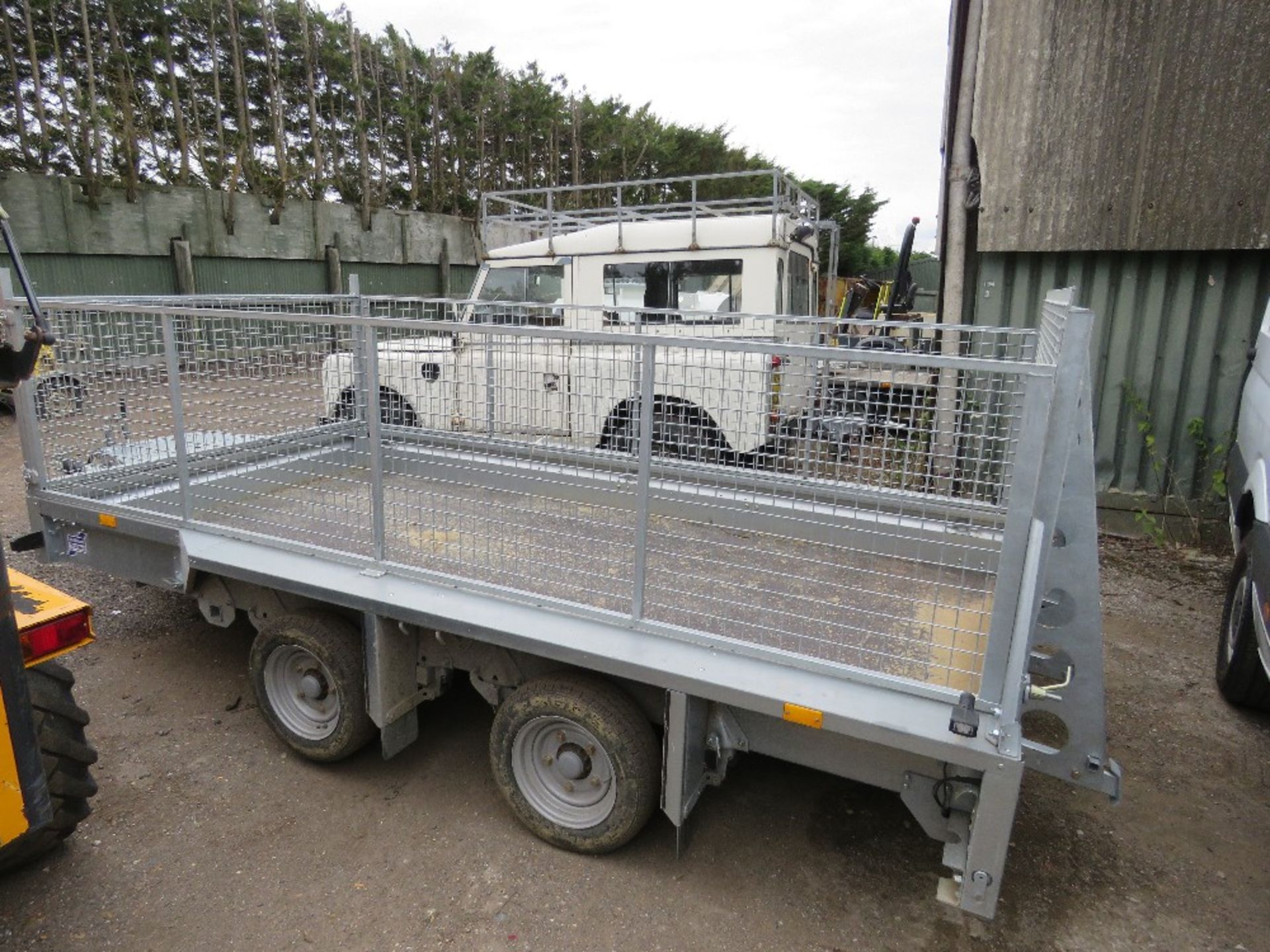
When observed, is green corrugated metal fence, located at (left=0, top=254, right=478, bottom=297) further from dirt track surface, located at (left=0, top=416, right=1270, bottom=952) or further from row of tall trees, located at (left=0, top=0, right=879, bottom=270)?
dirt track surface, located at (left=0, top=416, right=1270, bottom=952)

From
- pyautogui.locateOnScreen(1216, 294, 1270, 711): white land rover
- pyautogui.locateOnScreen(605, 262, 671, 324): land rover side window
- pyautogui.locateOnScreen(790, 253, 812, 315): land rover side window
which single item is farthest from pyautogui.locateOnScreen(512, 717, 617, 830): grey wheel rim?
pyautogui.locateOnScreen(790, 253, 812, 315): land rover side window

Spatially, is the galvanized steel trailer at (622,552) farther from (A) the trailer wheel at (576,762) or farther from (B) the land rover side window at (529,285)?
(B) the land rover side window at (529,285)

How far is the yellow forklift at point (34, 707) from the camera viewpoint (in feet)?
6.10

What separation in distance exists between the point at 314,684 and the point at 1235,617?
4319 mm

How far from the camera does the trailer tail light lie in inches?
98.3

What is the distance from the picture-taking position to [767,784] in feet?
10.9

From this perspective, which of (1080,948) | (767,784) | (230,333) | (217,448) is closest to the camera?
(1080,948)

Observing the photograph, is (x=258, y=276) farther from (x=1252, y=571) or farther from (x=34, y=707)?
(x=1252, y=571)

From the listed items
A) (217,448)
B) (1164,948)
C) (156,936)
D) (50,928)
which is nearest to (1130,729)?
(1164,948)

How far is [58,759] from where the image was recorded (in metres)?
2.67

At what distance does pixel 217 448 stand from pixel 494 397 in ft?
5.19

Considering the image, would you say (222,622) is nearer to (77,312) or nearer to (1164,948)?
(77,312)

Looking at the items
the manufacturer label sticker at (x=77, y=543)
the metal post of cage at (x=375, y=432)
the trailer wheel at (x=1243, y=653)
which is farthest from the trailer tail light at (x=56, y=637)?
the trailer wheel at (x=1243, y=653)

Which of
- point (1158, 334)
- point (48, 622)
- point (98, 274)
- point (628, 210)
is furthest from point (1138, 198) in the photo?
point (98, 274)
